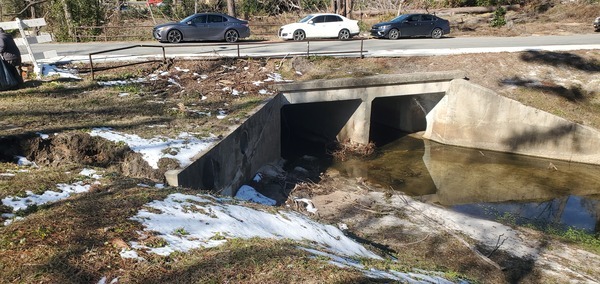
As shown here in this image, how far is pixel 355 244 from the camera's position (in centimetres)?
638

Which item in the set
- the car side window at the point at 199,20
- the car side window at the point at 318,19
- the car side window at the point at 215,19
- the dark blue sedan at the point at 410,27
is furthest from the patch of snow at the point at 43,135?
the dark blue sedan at the point at 410,27

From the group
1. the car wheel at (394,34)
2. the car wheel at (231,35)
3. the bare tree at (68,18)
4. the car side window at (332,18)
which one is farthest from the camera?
the car wheel at (394,34)

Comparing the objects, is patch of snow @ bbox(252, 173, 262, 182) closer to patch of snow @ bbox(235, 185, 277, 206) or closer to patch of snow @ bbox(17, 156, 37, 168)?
patch of snow @ bbox(235, 185, 277, 206)

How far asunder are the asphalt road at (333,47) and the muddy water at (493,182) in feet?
14.9

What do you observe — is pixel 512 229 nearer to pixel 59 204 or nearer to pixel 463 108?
pixel 463 108

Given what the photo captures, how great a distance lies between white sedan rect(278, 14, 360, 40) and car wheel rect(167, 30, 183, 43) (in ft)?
16.4

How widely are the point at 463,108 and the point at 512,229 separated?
7.39m

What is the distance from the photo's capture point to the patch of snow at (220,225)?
177 inches

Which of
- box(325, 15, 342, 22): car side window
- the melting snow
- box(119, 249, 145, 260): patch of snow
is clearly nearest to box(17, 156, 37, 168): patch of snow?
the melting snow

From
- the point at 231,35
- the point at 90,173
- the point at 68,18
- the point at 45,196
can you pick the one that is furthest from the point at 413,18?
the point at 45,196

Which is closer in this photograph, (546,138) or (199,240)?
(199,240)

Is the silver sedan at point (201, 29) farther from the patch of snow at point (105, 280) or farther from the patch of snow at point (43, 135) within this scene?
the patch of snow at point (105, 280)

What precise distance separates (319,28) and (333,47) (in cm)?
258

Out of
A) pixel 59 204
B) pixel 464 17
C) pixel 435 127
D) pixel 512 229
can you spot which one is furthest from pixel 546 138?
pixel 464 17
